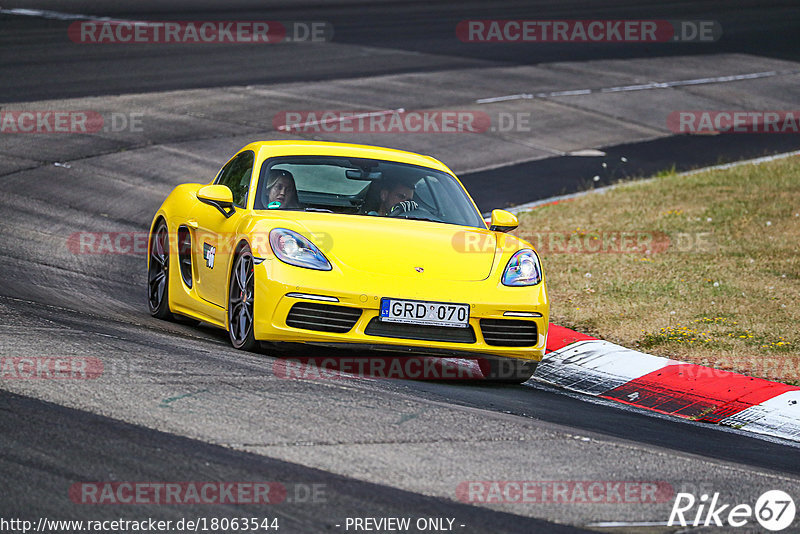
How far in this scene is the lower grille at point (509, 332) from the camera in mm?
7547

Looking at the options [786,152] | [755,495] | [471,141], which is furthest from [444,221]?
[786,152]

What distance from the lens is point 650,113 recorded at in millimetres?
21734

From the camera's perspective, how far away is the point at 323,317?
729 cm

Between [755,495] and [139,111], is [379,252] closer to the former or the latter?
[755,495]

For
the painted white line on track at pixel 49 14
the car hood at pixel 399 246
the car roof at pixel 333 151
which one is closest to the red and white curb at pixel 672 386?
the car hood at pixel 399 246

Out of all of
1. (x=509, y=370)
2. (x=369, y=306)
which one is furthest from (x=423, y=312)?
(x=509, y=370)

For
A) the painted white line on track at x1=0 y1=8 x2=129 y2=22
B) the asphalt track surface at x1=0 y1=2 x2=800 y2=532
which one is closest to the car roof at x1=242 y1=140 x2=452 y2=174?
the asphalt track surface at x1=0 y1=2 x2=800 y2=532

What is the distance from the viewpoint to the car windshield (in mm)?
8484

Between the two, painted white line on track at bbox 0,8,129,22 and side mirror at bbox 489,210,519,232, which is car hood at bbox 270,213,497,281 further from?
painted white line on track at bbox 0,8,129,22

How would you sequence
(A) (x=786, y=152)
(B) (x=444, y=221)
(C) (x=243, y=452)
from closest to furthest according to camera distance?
(C) (x=243, y=452)
(B) (x=444, y=221)
(A) (x=786, y=152)

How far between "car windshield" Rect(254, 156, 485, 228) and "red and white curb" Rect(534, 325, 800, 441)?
1212mm

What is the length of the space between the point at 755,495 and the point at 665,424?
1.77m

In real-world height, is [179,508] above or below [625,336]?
above

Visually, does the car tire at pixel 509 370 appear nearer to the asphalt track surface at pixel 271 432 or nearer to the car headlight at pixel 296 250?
the asphalt track surface at pixel 271 432
